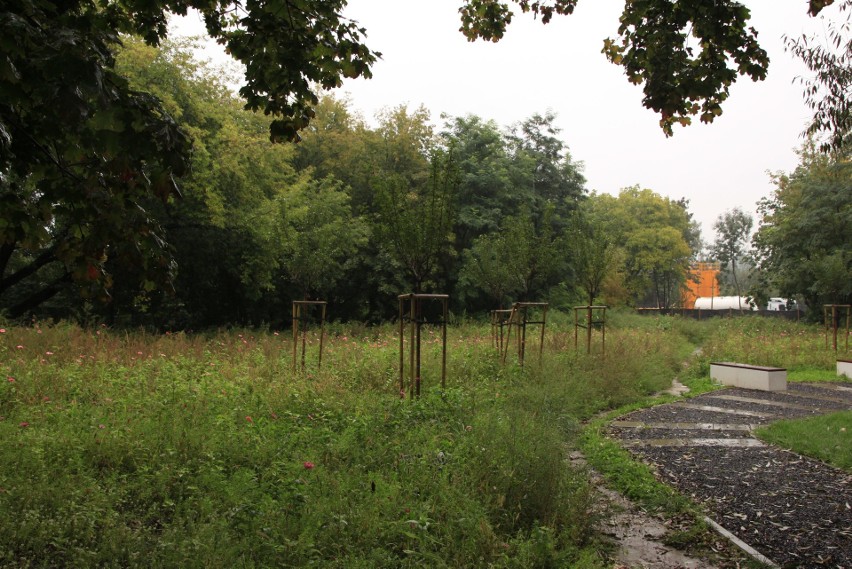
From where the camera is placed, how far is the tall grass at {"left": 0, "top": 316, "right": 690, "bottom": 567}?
3.73 meters

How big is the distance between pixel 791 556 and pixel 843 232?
96.4ft

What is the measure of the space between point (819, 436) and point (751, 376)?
18.6 ft

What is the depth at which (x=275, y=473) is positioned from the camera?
4.77 metres

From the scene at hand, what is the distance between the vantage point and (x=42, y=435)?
16.4 ft

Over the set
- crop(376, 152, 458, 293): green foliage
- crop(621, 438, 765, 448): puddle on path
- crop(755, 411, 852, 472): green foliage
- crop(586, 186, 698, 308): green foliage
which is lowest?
crop(621, 438, 765, 448): puddle on path

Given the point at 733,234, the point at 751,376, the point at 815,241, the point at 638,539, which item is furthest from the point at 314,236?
the point at 733,234

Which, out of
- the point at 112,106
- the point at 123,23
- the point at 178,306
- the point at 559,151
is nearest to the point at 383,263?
the point at 178,306

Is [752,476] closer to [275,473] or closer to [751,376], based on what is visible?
[275,473]

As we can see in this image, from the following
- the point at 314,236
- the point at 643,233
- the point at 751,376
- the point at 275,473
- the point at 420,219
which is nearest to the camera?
the point at 275,473

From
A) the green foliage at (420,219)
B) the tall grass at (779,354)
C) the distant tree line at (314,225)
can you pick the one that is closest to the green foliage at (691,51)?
the distant tree line at (314,225)

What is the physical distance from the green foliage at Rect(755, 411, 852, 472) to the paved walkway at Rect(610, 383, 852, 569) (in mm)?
198

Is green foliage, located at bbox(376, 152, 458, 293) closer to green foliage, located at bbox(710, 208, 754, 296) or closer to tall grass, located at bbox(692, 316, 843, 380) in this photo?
tall grass, located at bbox(692, 316, 843, 380)

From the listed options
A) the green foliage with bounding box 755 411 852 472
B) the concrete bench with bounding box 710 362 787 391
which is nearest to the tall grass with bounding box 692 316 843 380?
the concrete bench with bounding box 710 362 787 391

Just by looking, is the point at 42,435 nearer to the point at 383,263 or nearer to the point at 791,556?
the point at 791,556
